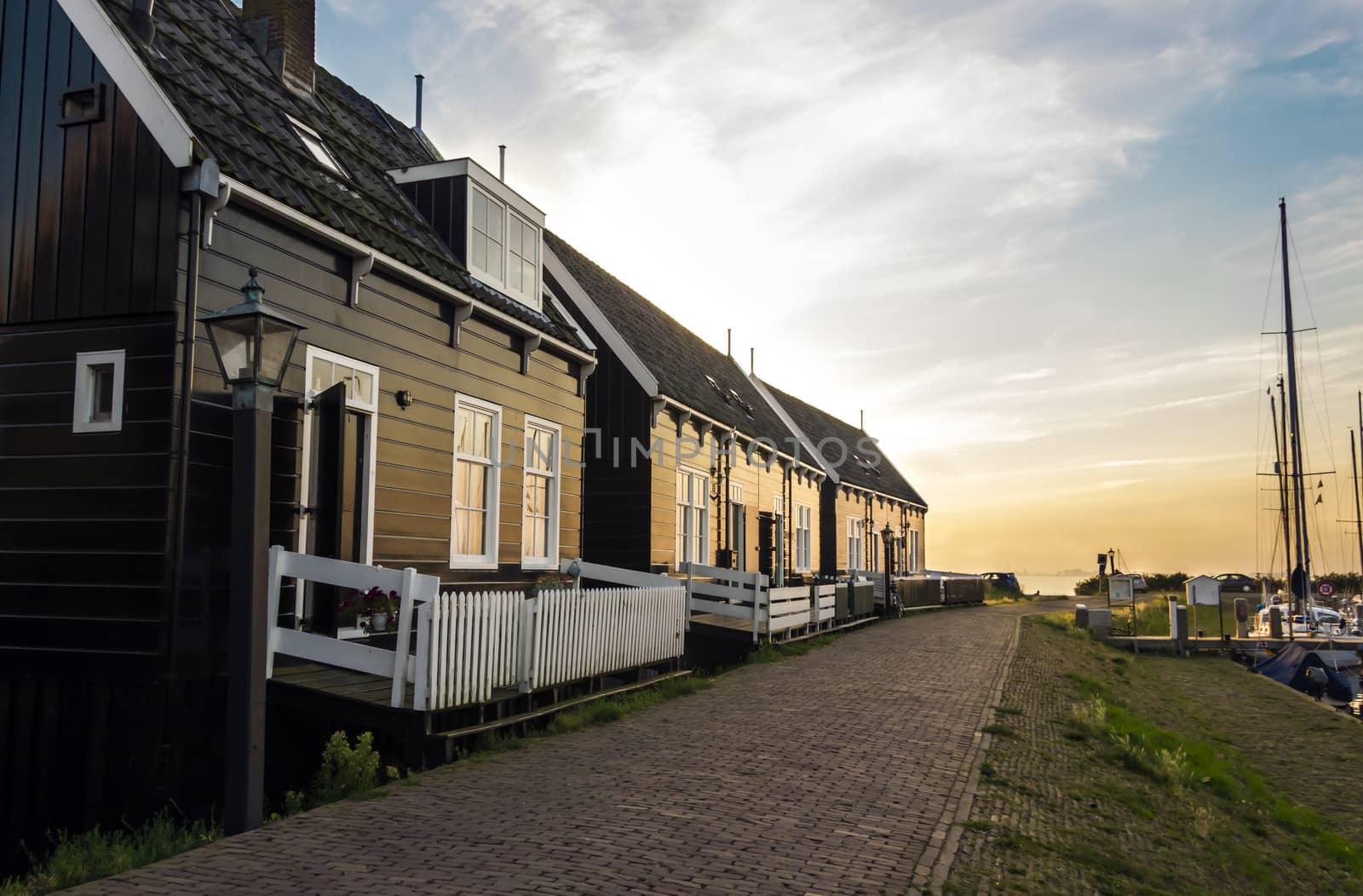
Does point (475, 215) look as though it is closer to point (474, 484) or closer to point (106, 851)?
point (474, 484)

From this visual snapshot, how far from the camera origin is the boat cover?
24.8 meters

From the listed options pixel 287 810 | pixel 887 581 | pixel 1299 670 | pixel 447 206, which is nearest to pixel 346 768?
pixel 287 810

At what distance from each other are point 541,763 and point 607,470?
429 inches

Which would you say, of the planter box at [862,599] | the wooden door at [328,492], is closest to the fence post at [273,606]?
the wooden door at [328,492]

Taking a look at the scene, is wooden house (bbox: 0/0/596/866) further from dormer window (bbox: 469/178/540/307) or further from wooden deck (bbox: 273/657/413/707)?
dormer window (bbox: 469/178/540/307)

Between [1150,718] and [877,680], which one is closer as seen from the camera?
[877,680]

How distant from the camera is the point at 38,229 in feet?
29.2

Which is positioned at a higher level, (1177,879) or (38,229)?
(38,229)

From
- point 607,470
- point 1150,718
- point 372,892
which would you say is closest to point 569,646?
point 372,892

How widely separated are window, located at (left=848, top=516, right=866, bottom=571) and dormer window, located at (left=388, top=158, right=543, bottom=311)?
22.7 meters

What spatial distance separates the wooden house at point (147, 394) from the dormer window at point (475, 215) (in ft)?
7.27

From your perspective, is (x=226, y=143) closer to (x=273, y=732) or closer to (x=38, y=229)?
(x=38, y=229)

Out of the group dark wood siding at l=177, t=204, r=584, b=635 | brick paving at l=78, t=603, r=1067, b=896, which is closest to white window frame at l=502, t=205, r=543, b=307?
dark wood siding at l=177, t=204, r=584, b=635

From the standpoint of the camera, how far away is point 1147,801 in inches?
371
